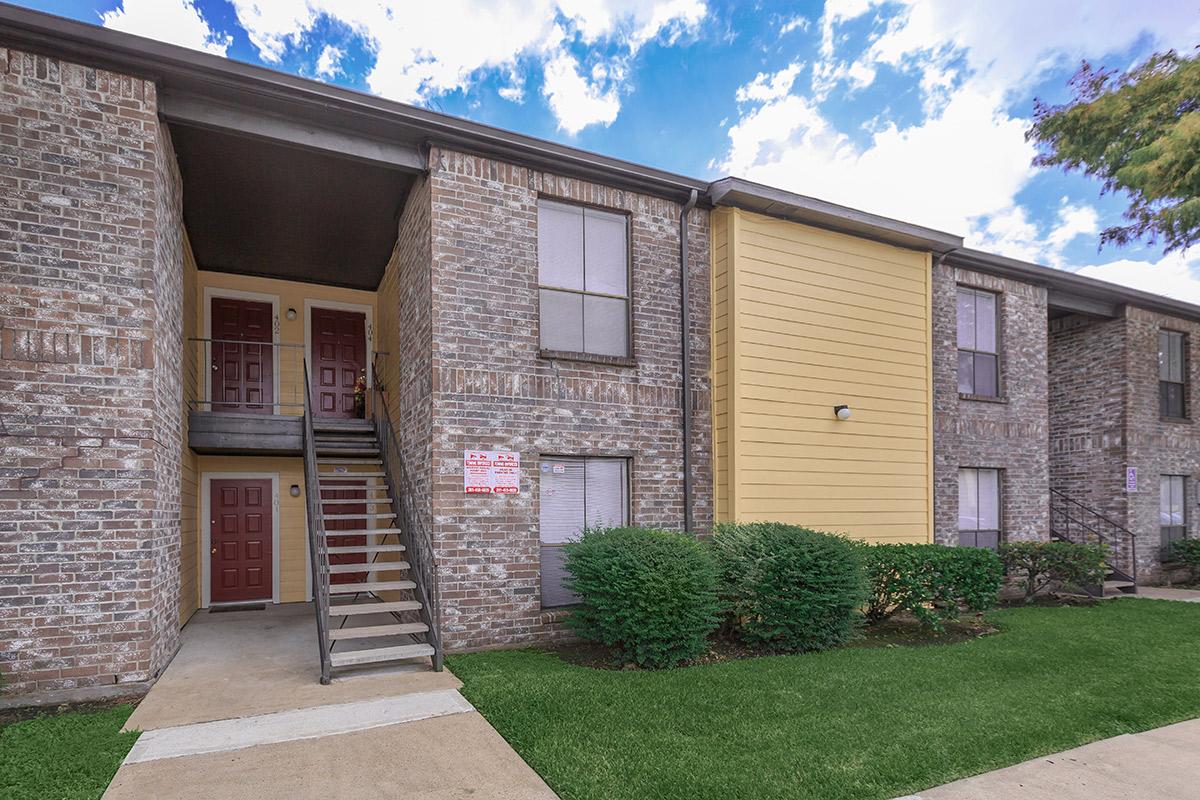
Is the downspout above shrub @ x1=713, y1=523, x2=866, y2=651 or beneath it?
above

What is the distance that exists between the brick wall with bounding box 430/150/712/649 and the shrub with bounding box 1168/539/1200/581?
10854 millimetres

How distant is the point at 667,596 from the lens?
617cm

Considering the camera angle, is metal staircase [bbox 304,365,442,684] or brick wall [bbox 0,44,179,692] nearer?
brick wall [bbox 0,44,179,692]

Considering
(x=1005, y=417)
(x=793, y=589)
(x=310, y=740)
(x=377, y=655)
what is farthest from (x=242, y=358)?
(x=1005, y=417)

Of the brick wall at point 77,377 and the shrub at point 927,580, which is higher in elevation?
the brick wall at point 77,377

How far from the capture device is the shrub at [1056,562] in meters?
10.1

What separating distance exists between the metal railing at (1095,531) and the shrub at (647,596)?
984 cm

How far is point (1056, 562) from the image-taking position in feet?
33.5

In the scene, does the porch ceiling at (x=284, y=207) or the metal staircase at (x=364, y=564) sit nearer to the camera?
the metal staircase at (x=364, y=564)

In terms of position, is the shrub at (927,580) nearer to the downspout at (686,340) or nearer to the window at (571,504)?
the downspout at (686,340)

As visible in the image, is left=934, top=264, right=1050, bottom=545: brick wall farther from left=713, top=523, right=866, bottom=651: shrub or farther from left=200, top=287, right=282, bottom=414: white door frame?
left=200, top=287, right=282, bottom=414: white door frame

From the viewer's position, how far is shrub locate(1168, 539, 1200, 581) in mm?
12633

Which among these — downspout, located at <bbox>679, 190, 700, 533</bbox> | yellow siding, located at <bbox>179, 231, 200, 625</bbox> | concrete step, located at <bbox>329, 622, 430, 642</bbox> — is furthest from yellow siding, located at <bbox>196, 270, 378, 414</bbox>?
downspout, located at <bbox>679, 190, 700, 533</bbox>

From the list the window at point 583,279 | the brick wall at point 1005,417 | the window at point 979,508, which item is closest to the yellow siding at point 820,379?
the brick wall at point 1005,417
